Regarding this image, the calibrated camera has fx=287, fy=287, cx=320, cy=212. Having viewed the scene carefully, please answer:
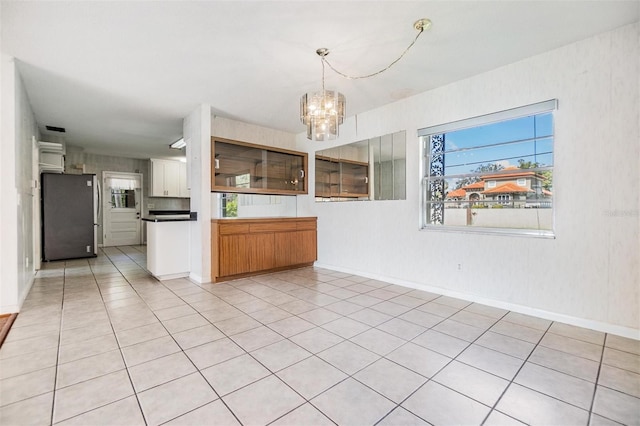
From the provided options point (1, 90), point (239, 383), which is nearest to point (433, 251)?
point (239, 383)

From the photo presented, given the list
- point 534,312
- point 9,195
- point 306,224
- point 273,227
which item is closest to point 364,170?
point 306,224

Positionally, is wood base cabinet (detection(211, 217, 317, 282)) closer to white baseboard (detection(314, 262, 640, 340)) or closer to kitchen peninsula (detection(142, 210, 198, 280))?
Answer: kitchen peninsula (detection(142, 210, 198, 280))

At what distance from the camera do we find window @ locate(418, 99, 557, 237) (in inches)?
116

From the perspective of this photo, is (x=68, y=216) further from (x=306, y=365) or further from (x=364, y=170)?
(x=306, y=365)

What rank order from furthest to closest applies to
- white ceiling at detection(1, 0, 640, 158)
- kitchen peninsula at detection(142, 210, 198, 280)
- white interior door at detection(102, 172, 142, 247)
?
white interior door at detection(102, 172, 142, 247)
kitchen peninsula at detection(142, 210, 198, 280)
white ceiling at detection(1, 0, 640, 158)

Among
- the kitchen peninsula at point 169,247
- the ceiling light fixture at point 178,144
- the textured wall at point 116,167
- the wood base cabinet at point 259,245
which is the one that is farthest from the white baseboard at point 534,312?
the textured wall at point 116,167

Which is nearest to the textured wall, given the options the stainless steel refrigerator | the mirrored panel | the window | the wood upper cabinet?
the stainless steel refrigerator

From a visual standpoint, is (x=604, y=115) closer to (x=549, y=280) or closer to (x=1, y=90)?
A: (x=549, y=280)

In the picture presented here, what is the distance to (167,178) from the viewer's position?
852cm

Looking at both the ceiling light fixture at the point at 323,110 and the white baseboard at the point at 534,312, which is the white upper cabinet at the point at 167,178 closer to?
the ceiling light fixture at the point at 323,110

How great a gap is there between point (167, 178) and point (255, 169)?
4.96 meters

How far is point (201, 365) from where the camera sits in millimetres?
1955

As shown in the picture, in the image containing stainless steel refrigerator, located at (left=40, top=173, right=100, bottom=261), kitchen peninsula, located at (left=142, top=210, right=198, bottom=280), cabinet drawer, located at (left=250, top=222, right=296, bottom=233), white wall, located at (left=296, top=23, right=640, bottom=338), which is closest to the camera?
white wall, located at (left=296, top=23, right=640, bottom=338)

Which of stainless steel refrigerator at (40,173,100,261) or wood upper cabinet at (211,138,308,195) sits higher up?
wood upper cabinet at (211,138,308,195)
